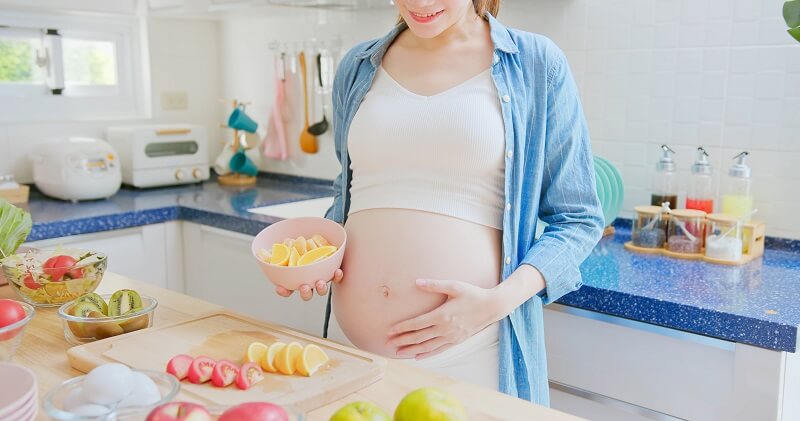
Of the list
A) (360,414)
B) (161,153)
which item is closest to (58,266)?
(360,414)

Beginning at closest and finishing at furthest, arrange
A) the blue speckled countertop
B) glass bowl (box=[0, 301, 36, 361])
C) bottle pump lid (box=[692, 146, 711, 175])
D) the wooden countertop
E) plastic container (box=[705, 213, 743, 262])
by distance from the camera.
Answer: the wooden countertop, glass bowl (box=[0, 301, 36, 361]), the blue speckled countertop, plastic container (box=[705, 213, 743, 262]), bottle pump lid (box=[692, 146, 711, 175])

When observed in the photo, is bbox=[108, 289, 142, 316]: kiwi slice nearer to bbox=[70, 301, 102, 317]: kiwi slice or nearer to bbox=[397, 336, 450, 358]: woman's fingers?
bbox=[70, 301, 102, 317]: kiwi slice

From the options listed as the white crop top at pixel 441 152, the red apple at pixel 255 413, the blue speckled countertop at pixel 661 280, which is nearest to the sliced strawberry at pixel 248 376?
the red apple at pixel 255 413

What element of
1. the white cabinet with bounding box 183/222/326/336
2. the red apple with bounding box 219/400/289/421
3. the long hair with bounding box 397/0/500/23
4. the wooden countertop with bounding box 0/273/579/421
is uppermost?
the long hair with bounding box 397/0/500/23

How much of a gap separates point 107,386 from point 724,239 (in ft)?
4.65

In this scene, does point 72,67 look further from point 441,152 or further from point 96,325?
point 441,152

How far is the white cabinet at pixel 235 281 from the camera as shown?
2.24m

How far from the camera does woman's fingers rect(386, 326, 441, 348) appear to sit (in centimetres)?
119

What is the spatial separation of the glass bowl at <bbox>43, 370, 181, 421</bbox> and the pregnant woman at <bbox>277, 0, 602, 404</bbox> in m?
0.35

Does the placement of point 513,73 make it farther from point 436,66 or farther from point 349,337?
point 349,337

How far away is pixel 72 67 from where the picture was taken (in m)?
2.87

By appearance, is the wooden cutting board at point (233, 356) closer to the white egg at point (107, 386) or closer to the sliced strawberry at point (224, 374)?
the sliced strawberry at point (224, 374)

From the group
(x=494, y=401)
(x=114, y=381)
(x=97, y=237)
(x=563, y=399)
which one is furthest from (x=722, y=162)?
(x=97, y=237)

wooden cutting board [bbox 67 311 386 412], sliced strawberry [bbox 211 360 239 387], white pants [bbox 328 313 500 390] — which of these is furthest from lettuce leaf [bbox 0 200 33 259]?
white pants [bbox 328 313 500 390]
